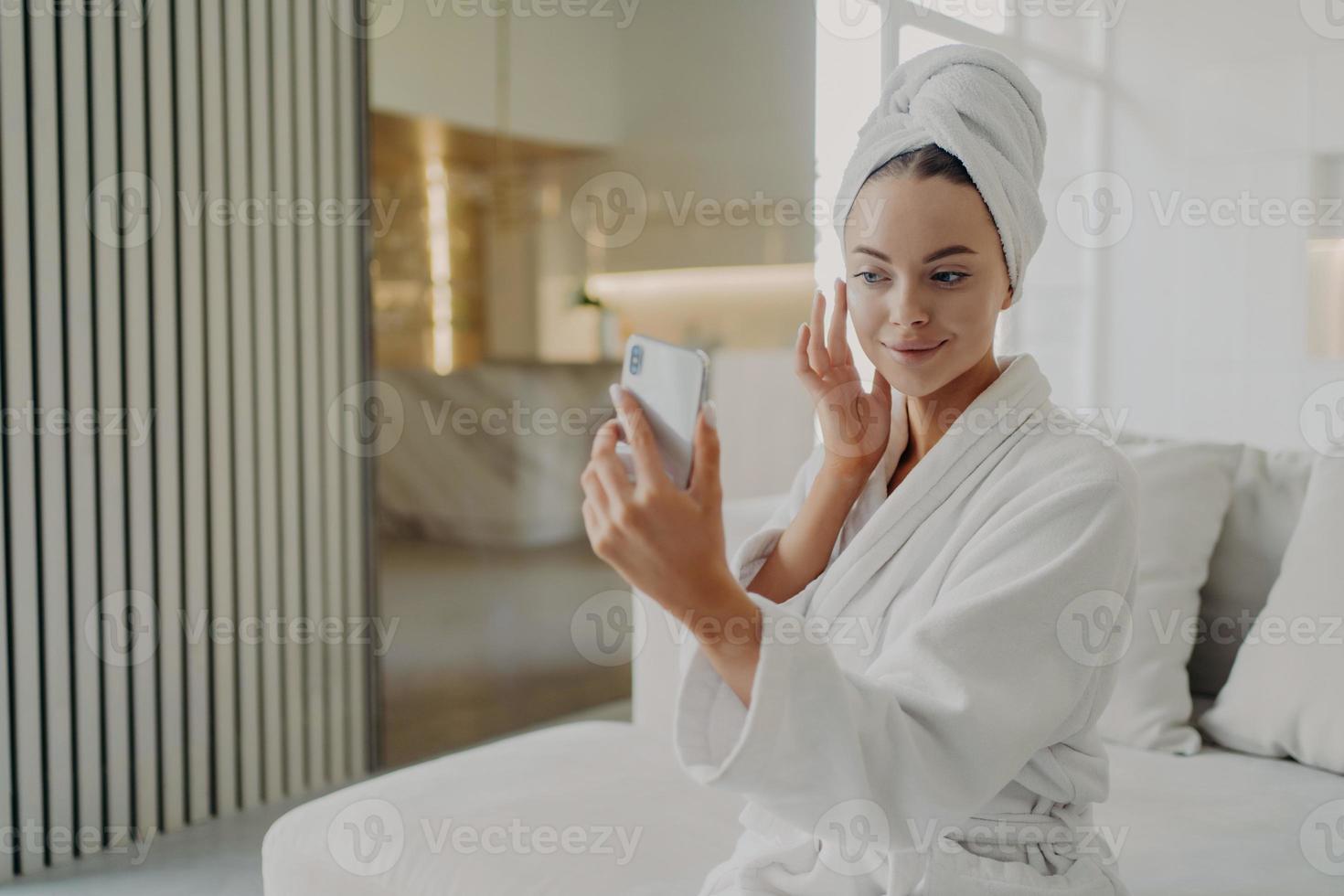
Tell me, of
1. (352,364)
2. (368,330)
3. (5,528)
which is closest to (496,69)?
(368,330)

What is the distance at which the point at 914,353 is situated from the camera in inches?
43.6

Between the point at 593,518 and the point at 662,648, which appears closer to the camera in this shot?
the point at 593,518

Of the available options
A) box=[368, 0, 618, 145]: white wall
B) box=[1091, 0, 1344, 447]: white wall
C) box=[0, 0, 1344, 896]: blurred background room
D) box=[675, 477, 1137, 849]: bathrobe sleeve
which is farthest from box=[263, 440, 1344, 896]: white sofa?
box=[1091, 0, 1344, 447]: white wall

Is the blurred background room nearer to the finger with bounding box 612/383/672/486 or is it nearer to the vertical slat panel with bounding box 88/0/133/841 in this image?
the vertical slat panel with bounding box 88/0/133/841

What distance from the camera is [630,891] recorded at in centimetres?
135

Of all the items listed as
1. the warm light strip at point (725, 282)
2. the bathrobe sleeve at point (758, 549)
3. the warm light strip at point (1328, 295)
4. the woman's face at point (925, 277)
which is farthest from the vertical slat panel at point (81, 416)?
the warm light strip at point (1328, 295)

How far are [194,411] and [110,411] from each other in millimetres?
197

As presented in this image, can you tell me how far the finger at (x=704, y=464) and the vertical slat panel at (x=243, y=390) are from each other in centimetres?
220

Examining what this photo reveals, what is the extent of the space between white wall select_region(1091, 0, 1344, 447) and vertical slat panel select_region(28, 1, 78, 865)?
4.17 m

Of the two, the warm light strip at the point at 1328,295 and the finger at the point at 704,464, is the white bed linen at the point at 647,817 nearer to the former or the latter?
the finger at the point at 704,464

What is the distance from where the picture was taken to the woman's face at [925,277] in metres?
1.07

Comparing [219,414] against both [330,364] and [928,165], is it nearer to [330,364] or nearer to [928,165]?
[330,364]

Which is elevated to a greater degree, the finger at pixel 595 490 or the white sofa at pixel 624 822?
the finger at pixel 595 490

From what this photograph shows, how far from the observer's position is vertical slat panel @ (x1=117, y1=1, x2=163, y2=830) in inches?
99.1
